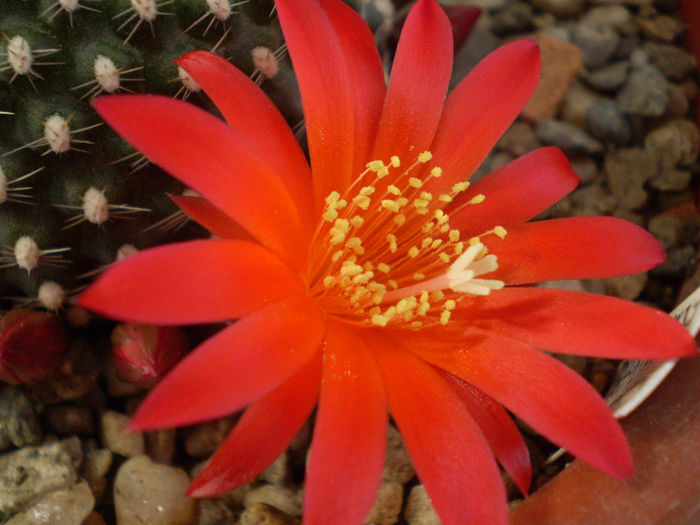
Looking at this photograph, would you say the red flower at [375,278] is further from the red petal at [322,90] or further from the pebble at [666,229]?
the pebble at [666,229]

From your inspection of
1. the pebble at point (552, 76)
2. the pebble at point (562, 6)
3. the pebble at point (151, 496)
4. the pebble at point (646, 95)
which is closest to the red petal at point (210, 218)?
the pebble at point (151, 496)

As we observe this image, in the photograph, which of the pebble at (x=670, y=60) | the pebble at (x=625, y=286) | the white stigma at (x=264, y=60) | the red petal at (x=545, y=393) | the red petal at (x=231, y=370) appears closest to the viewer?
the red petal at (x=231, y=370)

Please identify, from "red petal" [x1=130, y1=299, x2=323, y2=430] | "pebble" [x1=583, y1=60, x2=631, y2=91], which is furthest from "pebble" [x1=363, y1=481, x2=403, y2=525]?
"pebble" [x1=583, y1=60, x2=631, y2=91]

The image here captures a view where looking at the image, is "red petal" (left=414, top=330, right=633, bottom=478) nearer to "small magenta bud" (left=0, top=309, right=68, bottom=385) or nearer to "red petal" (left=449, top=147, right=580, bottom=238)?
"red petal" (left=449, top=147, right=580, bottom=238)

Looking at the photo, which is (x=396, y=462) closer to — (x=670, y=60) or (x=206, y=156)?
(x=206, y=156)

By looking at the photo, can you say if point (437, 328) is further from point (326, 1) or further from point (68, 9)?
point (68, 9)

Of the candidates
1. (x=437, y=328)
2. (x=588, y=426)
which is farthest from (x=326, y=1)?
(x=588, y=426)

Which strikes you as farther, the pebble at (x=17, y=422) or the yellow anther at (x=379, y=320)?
the pebble at (x=17, y=422)
